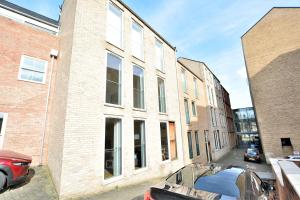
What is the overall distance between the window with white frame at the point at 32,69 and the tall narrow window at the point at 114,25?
3.89 meters

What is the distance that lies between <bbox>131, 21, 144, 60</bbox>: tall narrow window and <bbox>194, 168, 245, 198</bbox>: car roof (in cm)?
825

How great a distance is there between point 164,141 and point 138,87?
3.90 metres

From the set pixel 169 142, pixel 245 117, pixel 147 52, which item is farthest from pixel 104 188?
pixel 245 117

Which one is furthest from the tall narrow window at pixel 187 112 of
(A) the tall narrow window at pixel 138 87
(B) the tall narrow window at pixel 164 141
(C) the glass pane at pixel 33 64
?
(C) the glass pane at pixel 33 64

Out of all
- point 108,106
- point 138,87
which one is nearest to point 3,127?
point 108,106

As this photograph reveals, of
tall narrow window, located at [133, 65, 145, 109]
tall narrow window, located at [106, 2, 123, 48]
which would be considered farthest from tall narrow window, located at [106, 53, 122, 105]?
tall narrow window, located at [133, 65, 145, 109]

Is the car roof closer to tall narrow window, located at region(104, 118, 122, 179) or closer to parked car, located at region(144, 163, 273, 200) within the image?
parked car, located at region(144, 163, 273, 200)

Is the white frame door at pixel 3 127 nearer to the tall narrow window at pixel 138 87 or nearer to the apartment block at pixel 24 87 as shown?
the apartment block at pixel 24 87

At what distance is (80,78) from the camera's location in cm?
663

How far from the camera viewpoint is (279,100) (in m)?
14.9

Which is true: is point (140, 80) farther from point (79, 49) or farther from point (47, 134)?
point (47, 134)

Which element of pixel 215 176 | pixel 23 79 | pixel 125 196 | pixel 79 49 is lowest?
pixel 125 196

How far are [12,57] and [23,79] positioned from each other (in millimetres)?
1161

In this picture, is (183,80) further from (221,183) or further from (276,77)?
(221,183)
